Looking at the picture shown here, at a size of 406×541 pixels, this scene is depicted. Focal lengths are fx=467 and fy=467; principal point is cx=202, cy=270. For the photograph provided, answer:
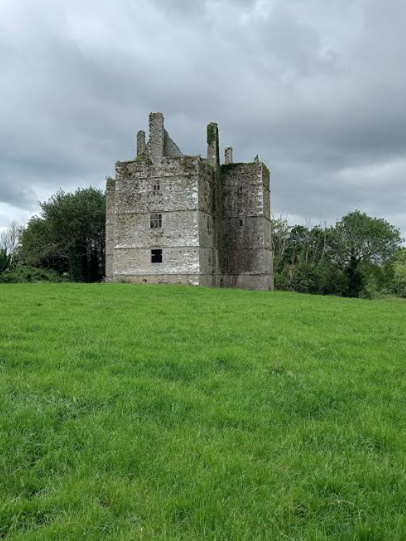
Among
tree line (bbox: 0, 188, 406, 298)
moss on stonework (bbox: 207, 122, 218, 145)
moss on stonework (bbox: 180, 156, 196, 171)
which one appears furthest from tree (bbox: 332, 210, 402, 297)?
moss on stonework (bbox: 180, 156, 196, 171)

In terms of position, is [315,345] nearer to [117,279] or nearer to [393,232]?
[117,279]

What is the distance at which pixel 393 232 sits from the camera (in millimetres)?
71000

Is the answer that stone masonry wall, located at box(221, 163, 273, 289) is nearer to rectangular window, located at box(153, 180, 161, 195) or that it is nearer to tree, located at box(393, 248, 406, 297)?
rectangular window, located at box(153, 180, 161, 195)

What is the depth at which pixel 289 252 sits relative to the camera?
78.9m

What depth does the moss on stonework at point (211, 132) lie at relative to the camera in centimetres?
4491

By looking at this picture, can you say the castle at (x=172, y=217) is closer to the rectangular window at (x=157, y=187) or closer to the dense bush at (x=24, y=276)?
the rectangular window at (x=157, y=187)

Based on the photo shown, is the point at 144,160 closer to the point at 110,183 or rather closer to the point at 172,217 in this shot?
the point at 110,183

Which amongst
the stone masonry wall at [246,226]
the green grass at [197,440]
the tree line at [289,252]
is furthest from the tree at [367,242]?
the green grass at [197,440]

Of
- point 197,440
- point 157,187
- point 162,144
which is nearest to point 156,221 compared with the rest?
point 157,187

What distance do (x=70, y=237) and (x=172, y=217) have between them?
1616 cm

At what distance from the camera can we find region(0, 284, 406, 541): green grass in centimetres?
387

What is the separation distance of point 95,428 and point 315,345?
6552 millimetres

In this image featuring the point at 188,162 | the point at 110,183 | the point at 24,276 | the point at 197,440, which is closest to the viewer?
the point at 197,440

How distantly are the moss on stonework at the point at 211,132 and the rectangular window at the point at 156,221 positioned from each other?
9835 mm
